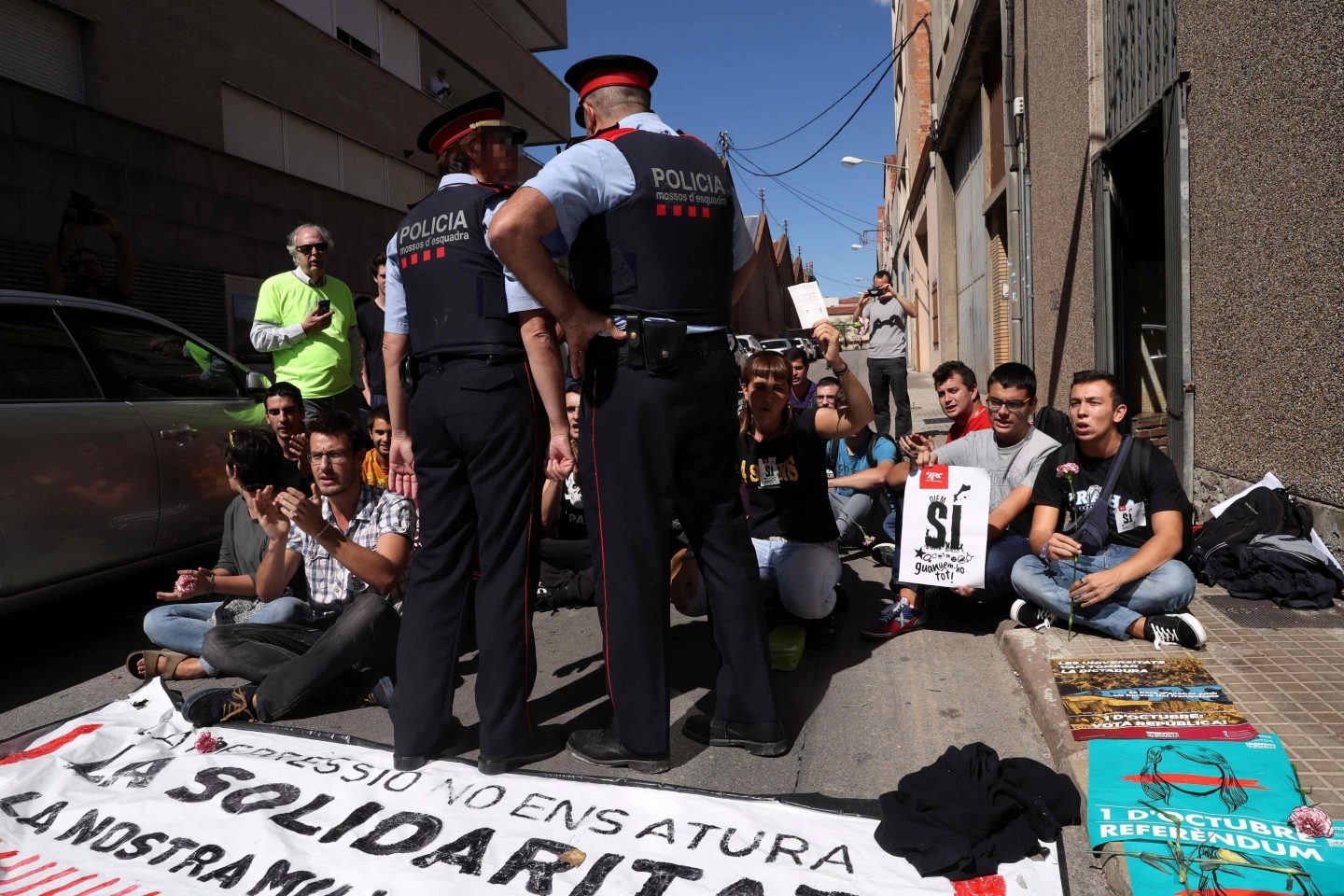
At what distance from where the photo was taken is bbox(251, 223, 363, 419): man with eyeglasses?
20.1 feet

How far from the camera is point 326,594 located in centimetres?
428

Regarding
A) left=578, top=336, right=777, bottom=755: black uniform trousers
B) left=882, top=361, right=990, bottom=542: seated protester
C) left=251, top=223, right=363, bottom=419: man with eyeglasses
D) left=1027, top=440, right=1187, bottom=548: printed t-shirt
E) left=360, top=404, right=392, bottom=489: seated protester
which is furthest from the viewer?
left=251, top=223, right=363, bottom=419: man with eyeglasses

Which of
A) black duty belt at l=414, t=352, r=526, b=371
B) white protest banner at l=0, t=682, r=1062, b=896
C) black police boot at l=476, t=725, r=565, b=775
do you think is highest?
black duty belt at l=414, t=352, r=526, b=371

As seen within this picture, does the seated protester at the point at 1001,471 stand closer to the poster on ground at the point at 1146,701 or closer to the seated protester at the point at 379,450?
the poster on ground at the point at 1146,701

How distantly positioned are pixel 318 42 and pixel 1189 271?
12.7 m

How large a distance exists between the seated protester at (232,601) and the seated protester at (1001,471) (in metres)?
2.86

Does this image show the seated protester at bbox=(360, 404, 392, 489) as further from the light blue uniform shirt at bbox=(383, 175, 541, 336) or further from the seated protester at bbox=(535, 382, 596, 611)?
the light blue uniform shirt at bbox=(383, 175, 541, 336)

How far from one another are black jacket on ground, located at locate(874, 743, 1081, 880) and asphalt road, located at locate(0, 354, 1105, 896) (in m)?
0.10

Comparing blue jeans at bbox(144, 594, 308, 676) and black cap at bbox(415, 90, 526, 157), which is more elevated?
black cap at bbox(415, 90, 526, 157)

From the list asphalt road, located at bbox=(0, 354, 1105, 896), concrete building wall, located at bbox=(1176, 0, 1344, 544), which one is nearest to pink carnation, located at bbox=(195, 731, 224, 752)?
asphalt road, located at bbox=(0, 354, 1105, 896)

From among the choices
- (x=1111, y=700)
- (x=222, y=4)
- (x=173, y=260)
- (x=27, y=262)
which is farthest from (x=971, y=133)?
(x=1111, y=700)

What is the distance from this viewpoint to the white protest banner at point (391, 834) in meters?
2.57

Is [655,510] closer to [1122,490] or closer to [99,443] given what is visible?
[1122,490]

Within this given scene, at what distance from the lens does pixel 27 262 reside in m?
9.09
